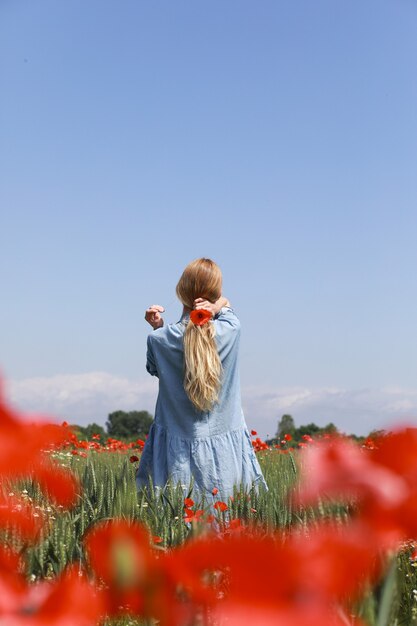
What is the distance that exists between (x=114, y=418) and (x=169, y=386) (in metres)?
7.99

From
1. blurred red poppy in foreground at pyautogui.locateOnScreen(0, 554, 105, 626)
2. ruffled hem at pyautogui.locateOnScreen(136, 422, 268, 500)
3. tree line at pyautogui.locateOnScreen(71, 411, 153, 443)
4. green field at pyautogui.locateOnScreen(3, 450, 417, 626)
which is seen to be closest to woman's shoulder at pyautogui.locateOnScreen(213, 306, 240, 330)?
ruffled hem at pyautogui.locateOnScreen(136, 422, 268, 500)

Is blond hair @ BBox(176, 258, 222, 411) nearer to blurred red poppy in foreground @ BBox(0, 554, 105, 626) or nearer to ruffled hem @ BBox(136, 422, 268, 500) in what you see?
ruffled hem @ BBox(136, 422, 268, 500)

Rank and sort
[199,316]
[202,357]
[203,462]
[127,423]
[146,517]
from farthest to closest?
[127,423], [203,462], [202,357], [199,316], [146,517]

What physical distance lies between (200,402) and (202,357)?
343 mm

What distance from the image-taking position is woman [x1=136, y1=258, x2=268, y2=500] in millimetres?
5340

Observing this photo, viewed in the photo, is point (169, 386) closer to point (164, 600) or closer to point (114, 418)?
point (164, 600)

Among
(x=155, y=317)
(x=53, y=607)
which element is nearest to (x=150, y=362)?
(x=155, y=317)

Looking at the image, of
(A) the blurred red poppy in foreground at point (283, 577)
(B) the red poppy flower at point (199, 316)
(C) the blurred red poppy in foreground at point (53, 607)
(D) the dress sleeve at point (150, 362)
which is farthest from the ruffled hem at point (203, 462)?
(A) the blurred red poppy in foreground at point (283, 577)

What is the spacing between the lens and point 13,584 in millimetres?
968

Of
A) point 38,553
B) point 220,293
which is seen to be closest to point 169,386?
point 220,293

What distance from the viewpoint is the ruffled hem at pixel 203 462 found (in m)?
5.43

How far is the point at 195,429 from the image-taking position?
552 cm

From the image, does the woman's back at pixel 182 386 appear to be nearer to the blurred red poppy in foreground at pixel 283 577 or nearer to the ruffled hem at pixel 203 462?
the ruffled hem at pixel 203 462

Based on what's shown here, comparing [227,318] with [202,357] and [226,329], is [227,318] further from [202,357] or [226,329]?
[202,357]
